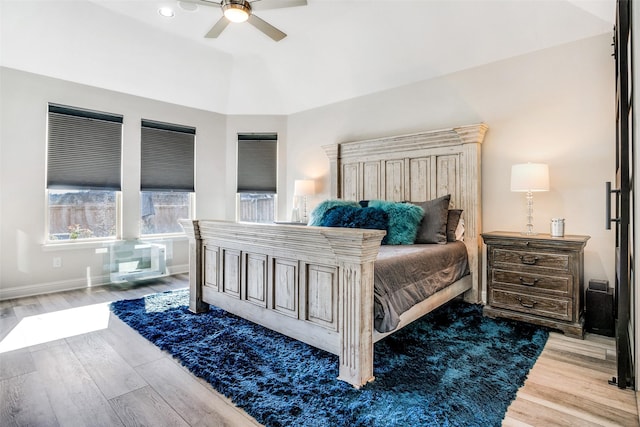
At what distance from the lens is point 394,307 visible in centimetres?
212

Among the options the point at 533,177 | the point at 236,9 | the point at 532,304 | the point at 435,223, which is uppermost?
the point at 236,9

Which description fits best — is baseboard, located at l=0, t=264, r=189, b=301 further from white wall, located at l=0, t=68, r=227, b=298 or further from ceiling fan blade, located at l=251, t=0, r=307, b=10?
ceiling fan blade, located at l=251, t=0, r=307, b=10

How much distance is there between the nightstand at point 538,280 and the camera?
269cm

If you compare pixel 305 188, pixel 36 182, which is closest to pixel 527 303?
pixel 305 188

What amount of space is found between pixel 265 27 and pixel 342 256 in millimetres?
2331

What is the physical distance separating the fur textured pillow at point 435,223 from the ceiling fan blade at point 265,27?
226 cm

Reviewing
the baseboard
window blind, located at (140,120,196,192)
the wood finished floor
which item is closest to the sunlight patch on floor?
the wood finished floor

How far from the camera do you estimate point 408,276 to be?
241cm

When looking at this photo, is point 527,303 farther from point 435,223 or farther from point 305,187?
point 305,187

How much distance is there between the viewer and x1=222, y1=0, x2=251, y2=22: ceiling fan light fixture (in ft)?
8.80

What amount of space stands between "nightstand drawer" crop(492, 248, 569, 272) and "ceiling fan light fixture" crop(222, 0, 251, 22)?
9.87ft

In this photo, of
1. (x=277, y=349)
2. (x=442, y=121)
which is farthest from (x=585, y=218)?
(x=277, y=349)

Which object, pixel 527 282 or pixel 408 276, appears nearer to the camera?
pixel 408 276

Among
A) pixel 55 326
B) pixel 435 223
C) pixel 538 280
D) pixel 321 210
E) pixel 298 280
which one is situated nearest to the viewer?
pixel 298 280
